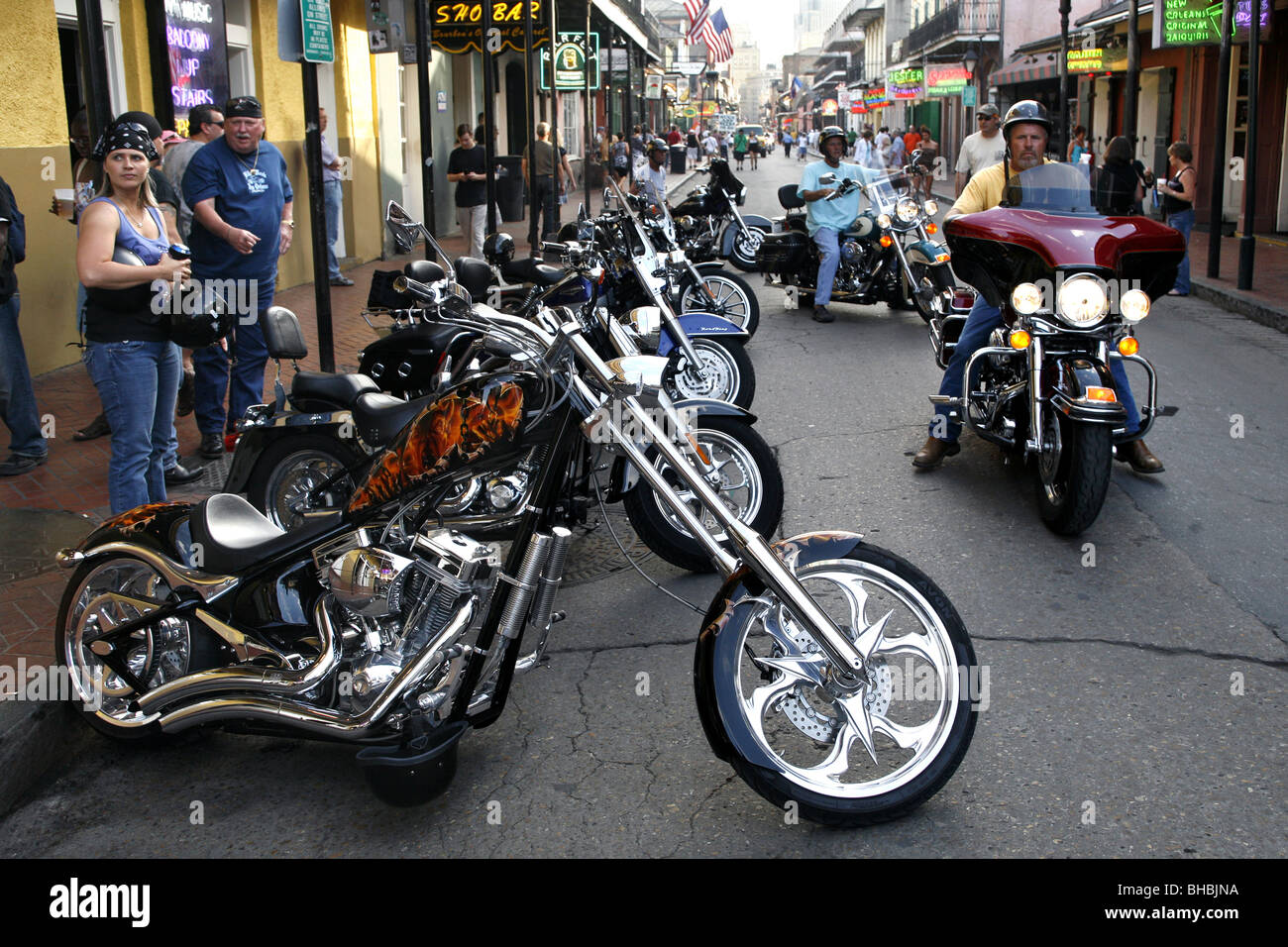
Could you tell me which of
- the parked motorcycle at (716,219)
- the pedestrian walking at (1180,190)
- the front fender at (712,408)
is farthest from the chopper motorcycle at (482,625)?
the pedestrian walking at (1180,190)

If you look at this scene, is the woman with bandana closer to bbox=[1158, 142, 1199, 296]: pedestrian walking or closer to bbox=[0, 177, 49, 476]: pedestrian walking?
bbox=[0, 177, 49, 476]: pedestrian walking

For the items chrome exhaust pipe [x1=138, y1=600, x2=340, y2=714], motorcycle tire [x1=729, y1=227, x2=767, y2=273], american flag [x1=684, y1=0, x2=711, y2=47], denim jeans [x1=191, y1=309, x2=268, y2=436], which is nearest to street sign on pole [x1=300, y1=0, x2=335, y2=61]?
denim jeans [x1=191, y1=309, x2=268, y2=436]

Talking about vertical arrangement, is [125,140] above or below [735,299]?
above

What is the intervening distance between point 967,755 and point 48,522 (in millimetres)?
4317

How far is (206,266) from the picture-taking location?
23.9 ft

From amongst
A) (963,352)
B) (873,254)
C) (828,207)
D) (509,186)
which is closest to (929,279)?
(873,254)

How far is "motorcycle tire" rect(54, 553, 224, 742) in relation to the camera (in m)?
3.94

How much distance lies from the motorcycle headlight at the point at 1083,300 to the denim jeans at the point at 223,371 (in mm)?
4336

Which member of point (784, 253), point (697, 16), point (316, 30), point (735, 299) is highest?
point (697, 16)

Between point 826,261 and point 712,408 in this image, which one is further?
point 826,261

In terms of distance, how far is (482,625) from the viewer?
3.50 m

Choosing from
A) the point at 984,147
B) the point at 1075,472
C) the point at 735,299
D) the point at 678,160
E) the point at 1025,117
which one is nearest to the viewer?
the point at 1075,472

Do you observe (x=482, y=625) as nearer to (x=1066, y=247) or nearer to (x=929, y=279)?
(x=1066, y=247)
